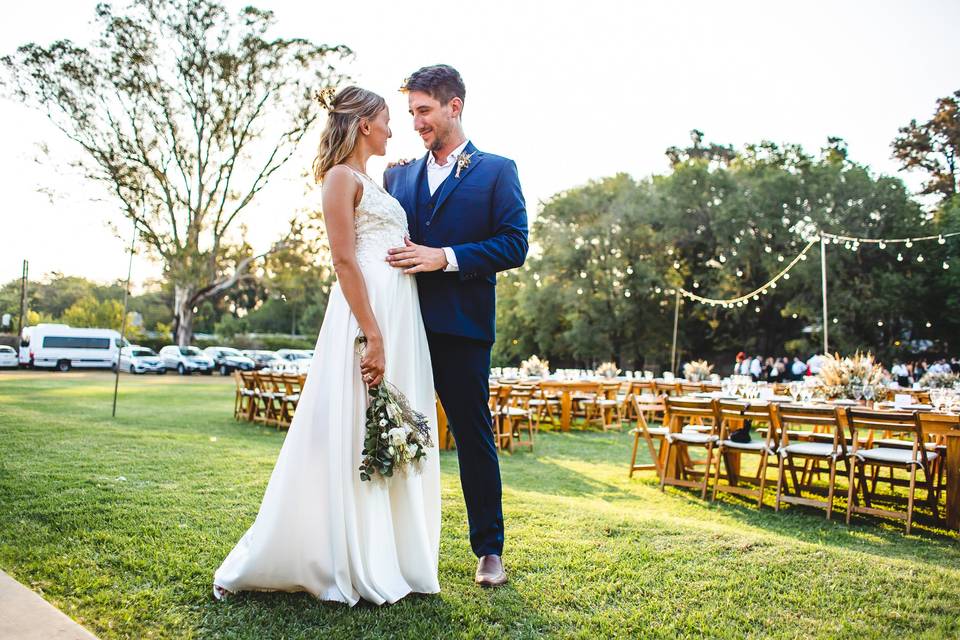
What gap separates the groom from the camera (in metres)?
2.73

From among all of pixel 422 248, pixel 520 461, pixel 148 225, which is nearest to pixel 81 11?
pixel 148 225

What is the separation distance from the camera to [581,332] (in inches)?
1191

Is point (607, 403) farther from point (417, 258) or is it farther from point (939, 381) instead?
point (417, 258)

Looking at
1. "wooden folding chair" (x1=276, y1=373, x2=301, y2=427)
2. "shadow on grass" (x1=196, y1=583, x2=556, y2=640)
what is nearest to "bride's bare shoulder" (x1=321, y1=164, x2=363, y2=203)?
"shadow on grass" (x1=196, y1=583, x2=556, y2=640)

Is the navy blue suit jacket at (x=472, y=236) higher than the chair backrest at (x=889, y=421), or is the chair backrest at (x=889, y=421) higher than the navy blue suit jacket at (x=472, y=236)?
the navy blue suit jacket at (x=472, y=236)

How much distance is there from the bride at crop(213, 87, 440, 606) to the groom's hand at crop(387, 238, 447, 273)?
0.05 meters

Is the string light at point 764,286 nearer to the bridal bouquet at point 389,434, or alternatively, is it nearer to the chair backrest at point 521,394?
the chair backrest at point 521,394

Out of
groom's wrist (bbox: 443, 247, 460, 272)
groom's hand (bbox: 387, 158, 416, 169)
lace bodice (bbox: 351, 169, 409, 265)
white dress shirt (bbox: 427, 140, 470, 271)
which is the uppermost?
groom's hand (bbox: 387, 158, 416, 169)

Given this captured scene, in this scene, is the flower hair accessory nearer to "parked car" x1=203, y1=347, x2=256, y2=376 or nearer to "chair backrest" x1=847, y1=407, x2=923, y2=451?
"chair backrest" x1=847, y1=407, x2=923, y2=451

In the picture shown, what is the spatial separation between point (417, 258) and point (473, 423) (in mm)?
701

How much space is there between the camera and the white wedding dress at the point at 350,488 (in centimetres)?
238

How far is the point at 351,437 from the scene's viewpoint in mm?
2475

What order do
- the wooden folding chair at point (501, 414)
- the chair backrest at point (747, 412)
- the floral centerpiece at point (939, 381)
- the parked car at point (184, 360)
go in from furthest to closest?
the parked car at point (184, 360) → the floral centerpiece at point (939, 381) → the wooden folding chair at point (501, 414) → the chair backrest at point (747, 412)

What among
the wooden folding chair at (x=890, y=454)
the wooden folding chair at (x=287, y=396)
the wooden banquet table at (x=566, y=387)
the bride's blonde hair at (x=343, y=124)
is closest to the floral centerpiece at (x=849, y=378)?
the wooden folding chair at (x=890, y=454)
